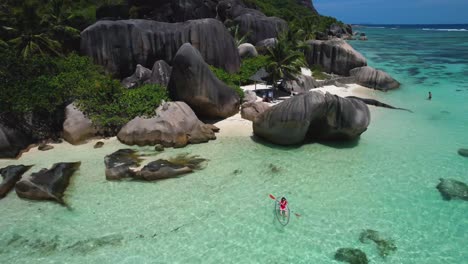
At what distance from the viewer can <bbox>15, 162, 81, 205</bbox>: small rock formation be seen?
13570 mm

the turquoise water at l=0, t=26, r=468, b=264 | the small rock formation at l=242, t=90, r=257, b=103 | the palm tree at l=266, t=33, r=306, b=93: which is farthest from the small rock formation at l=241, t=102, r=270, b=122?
the palm tree at l=266, t=33, r=306, b=93

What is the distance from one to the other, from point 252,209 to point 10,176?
10.2 m

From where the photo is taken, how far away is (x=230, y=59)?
29.4m

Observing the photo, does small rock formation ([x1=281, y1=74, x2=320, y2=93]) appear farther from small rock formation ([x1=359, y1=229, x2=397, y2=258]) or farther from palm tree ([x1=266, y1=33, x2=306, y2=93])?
small rock formation ([x1=359, y1=229, x2=397, y2=258])

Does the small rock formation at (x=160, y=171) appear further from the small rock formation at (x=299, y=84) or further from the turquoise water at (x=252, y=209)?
the small rock formation at (x=299, y=84)

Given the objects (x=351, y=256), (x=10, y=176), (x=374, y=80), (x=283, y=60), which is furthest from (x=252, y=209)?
(x=374, y=80)

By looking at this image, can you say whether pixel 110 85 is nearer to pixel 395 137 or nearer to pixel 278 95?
pixel 278 95

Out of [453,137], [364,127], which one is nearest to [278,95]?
[364,127]

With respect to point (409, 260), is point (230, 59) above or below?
above

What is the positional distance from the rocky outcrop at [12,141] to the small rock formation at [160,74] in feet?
29.1

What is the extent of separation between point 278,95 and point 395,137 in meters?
9.90

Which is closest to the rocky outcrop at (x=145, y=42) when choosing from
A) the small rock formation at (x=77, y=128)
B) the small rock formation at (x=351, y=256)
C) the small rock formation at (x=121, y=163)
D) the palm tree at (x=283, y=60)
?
the palm tree at (x=283, y=60)

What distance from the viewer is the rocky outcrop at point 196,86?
67.3ft

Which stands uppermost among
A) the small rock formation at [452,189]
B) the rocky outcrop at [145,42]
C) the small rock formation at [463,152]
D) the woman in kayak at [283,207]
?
the rocky outcrop at [145,42]
